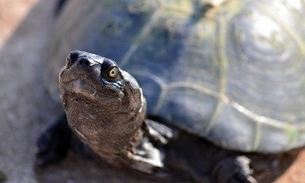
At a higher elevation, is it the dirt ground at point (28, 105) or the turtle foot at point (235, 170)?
the turtle foot at point (235, 170)

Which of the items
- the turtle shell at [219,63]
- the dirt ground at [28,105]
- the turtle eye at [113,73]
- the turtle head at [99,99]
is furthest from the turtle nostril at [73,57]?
the dirt ground at [28,105]

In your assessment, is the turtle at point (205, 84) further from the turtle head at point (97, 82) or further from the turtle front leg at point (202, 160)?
the turtle head at point (97, 82)

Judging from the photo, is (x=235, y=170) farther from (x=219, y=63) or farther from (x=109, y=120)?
(x=109, y=120)

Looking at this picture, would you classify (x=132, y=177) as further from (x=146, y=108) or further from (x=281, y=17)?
(x=281, y=17)

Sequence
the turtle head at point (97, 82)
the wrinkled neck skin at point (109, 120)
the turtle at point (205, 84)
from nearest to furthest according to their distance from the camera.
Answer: the turtle head at point (97, 82) → the wrinkled neck skin at point (109, 120) → the turtle at point (205, 84)

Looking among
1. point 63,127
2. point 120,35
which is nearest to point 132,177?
point 63,127

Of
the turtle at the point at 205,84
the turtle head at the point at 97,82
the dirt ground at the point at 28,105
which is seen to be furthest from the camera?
the dirt ground at the point at 28,105

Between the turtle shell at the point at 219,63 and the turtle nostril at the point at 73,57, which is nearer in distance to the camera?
the turtle nostril at the point at 73,57
